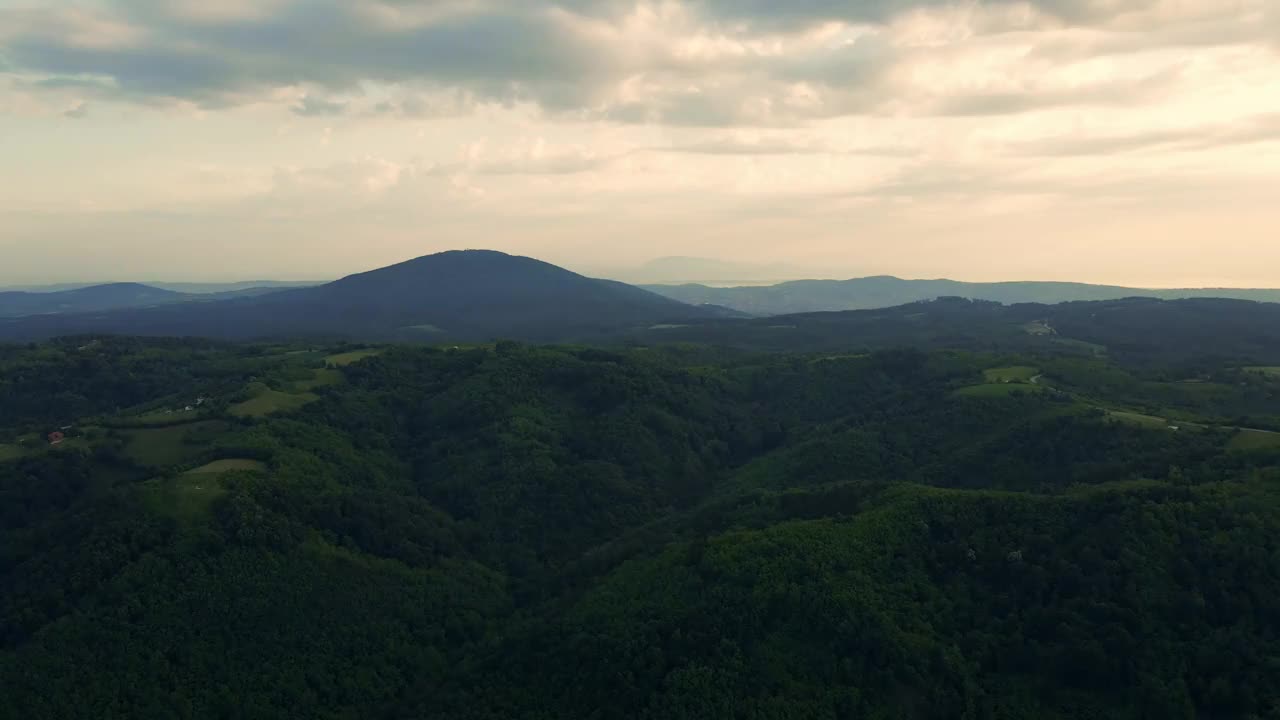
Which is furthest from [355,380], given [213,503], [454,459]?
[213,503]

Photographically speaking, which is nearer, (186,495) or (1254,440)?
(186,495)

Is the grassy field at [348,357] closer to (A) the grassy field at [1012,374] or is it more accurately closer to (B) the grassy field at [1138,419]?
(A) the grassy field at [1012,374]

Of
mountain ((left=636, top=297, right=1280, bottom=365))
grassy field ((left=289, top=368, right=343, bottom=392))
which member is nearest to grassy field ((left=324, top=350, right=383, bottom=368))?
grassy field ((left=289, top=368, right=343, bottom=392))

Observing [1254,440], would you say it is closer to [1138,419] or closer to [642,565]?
[1138,419]

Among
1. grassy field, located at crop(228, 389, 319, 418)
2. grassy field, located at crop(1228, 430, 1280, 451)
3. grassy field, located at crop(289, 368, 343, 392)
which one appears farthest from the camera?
grassy field, located at crop(289, 368, 343, 392)

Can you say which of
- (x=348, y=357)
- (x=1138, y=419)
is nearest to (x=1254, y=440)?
(x=1138, y=419)

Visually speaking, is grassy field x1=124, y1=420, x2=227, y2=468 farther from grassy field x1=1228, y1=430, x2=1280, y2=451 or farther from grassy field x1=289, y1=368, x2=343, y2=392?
grassy field x1=1228, y1=430, x2=1280, y2=451
